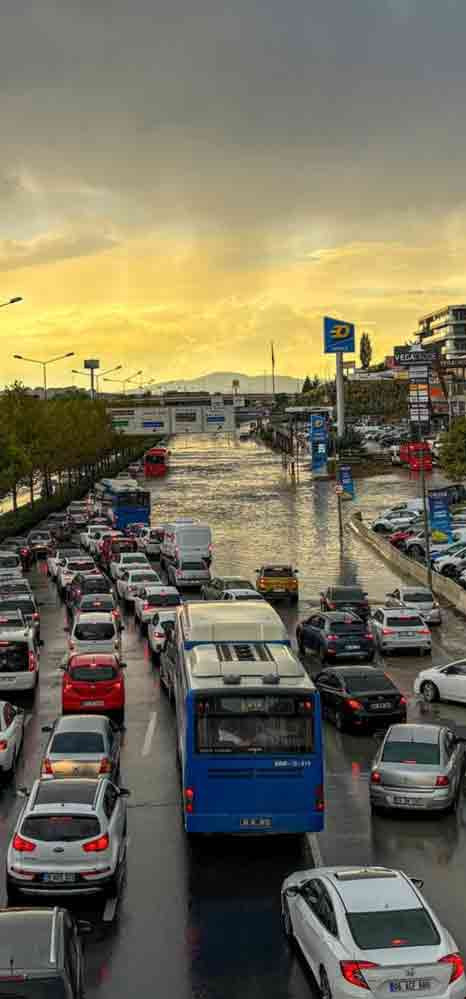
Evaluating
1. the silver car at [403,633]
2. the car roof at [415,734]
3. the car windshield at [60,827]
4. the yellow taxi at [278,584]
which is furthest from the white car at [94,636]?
the yellow taxi at [278,584]

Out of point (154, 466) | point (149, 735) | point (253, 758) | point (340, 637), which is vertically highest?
point (253, 758)

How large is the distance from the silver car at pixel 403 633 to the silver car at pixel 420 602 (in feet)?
16.6

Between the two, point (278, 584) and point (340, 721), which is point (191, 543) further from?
point (340, 721)

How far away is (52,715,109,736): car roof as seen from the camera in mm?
21062

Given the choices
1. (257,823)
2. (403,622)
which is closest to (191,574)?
(403,622)

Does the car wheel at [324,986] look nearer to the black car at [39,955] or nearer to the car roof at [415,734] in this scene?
the black car at [39,955]

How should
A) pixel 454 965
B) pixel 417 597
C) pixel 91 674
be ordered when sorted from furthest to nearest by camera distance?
pixel 417 597 < pixel 91 674 < pixel 454 965

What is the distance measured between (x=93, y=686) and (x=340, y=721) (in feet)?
18.1

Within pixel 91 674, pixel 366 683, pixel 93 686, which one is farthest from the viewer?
pixel 91 674

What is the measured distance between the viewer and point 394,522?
71.2 metres

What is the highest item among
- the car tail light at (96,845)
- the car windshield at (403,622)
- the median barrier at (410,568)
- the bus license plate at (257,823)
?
the car tail light at (96,845)

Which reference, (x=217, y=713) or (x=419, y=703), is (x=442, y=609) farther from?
(x=217, y=713)

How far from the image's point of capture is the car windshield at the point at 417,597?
42062 mm

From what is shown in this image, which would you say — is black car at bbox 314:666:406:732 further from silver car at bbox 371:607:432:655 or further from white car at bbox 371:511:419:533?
white car at bbox 371:511:419:533
